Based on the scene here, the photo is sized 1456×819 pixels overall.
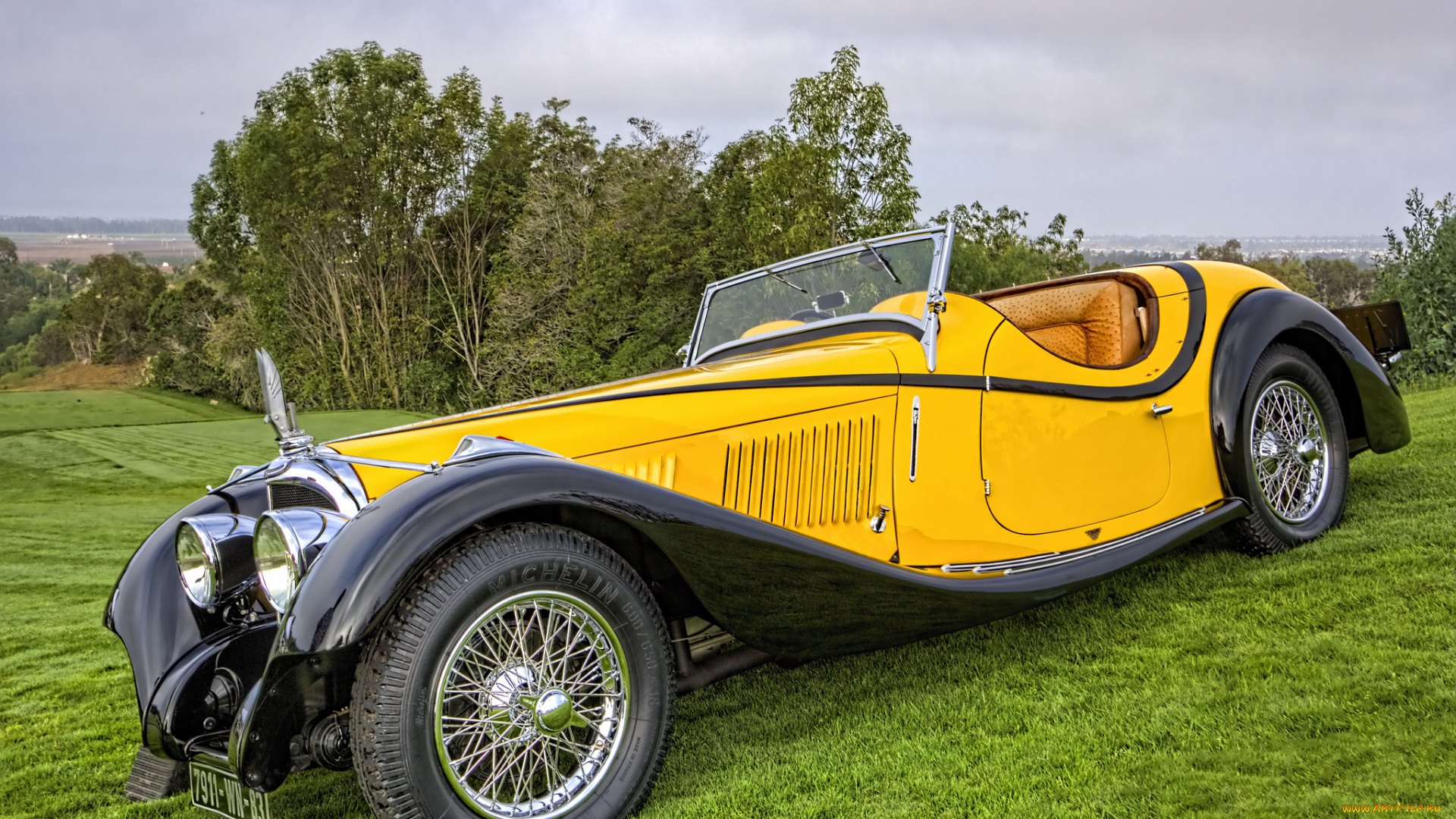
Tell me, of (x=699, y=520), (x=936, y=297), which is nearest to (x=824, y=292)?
(x=936, y=297)

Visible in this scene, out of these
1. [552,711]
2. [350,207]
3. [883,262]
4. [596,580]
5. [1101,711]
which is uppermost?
[350,207]

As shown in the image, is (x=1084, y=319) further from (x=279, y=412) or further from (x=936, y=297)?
(x=279, y=412)

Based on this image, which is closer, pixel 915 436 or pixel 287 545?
pixel 287 545

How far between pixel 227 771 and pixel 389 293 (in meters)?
42.8

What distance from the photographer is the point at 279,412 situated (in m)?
3.18

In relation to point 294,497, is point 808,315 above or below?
above

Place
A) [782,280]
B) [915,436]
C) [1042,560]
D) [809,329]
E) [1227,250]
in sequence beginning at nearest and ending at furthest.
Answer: [915,436] < [1042,560] < [809,329] < [782,280] < [1227,250]

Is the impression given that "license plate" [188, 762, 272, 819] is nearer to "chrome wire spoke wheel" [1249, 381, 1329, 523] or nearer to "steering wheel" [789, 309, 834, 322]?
"steering wheel" [789, 309, 834, 322]

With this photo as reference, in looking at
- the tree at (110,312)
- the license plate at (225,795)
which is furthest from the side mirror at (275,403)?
the tree at (110,312)

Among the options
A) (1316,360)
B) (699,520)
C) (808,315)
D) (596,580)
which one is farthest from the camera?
(1316,360)

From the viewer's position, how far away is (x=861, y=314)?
4133mm

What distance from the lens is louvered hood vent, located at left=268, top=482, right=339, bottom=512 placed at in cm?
298

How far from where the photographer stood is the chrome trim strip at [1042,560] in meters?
3.59

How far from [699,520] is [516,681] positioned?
671mm
